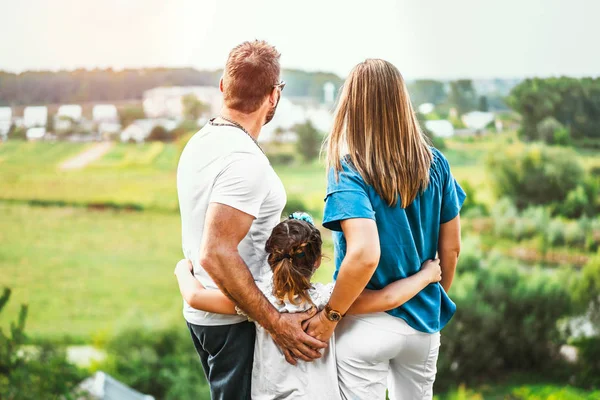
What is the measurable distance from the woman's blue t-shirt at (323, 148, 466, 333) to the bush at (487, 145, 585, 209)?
3169 millimetres

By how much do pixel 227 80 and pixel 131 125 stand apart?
3565 mm

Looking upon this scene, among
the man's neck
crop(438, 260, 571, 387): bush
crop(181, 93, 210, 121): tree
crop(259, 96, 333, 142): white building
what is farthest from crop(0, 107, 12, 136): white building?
the man's neck

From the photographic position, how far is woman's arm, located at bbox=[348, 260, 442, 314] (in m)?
1.37

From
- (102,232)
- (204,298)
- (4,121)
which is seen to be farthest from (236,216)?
(4,121)

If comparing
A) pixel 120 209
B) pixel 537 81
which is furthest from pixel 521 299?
pixel 120 209

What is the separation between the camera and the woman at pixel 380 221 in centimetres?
130

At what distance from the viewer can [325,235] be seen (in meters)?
4.43

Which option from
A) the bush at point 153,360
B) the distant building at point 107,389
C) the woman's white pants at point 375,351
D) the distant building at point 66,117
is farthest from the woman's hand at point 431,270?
the distant building at point 66,117

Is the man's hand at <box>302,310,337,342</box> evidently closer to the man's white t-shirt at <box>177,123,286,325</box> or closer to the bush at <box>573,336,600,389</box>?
the man's white t-shirt at <box>177,123,286,325</box>

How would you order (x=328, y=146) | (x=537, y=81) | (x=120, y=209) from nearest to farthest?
(x=328, y=146) → (x=537, y=81) → (x=120, y=209)

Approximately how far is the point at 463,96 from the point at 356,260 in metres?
3.61

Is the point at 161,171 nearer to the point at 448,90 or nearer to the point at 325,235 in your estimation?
the point at 325,235

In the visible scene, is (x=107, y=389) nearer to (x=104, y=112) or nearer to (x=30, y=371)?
(x=30, y=371)

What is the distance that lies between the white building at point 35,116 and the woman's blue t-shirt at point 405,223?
3941 millimetres
